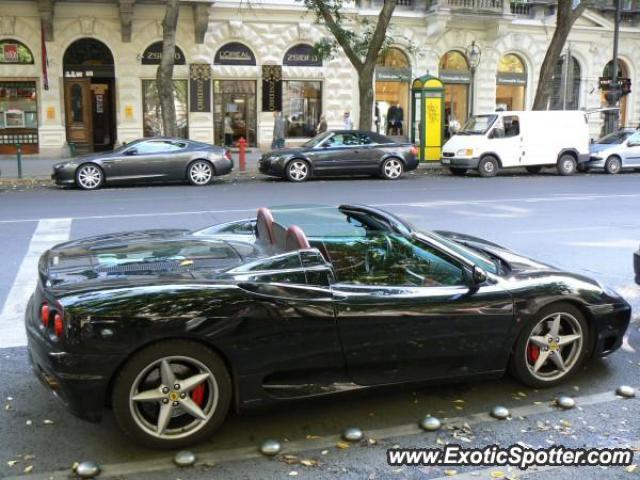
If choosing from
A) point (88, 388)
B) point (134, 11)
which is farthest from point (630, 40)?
point (88, 388)

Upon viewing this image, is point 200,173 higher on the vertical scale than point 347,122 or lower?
lower

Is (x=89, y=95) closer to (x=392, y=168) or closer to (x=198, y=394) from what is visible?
(x=392, y=168)

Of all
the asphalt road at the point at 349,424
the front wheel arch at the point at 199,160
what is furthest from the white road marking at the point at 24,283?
the front wheel arch at the point at 199,160

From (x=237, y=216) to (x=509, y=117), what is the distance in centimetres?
1176

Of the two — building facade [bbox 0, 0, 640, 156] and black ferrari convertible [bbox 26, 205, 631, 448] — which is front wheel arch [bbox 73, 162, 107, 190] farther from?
black ferrari convertible [bbox 26, 205, 631, 448]

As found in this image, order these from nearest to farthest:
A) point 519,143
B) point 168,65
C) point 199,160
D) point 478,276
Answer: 1. point 478,276
2. point 199,160
3. point 168,65
4. point 519,143

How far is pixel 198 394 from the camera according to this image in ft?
12.3

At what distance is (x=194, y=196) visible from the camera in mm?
15242

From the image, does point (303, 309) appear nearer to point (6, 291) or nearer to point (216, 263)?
point (216, 263)

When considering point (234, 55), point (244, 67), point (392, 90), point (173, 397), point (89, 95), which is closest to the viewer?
point (173, 397)

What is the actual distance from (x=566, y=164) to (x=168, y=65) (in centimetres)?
1229

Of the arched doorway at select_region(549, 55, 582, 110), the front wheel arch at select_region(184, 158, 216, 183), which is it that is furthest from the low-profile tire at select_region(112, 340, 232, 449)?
the arched doorway at select_region(549, 55, 582, 110)

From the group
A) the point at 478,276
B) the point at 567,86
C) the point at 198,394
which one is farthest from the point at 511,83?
the point at 198,394

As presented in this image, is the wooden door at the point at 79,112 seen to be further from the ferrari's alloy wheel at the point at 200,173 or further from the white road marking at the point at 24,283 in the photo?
the white road marking at the point at 24,283
